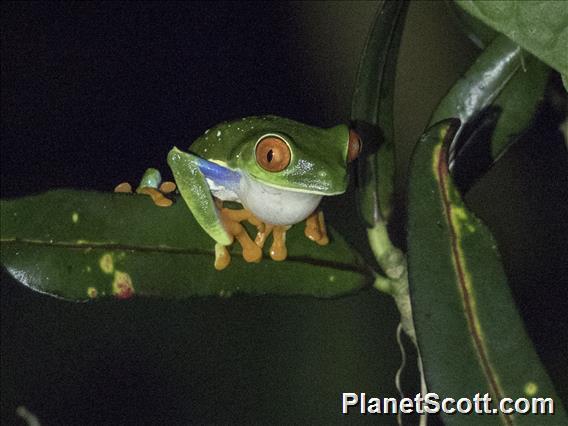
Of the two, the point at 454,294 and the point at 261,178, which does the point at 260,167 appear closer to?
the point at 261,178

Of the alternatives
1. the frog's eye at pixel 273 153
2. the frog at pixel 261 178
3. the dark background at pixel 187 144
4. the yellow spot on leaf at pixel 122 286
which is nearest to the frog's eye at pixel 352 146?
the frog at pixel 261 178

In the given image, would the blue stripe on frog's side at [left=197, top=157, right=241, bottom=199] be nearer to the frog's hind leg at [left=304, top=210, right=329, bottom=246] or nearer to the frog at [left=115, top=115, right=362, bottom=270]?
the frog at [left=115, top=115, right=362, bottom=270]

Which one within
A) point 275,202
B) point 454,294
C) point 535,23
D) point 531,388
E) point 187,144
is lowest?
point 531,388

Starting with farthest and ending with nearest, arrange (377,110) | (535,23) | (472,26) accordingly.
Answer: (472,26)
(377,110)
(535,23)

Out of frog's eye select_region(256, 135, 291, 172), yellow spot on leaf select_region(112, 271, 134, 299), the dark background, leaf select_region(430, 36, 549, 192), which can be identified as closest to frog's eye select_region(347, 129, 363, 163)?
frog's eye select_region(256, 135, 291, 172)

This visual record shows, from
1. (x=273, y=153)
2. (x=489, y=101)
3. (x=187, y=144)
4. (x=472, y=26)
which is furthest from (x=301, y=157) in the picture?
(x=187, y=144)

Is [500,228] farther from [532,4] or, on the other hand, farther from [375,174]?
[532,4]

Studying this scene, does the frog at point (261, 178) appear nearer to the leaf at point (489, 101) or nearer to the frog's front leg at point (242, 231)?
the frog's front leg at point (242, 231)
